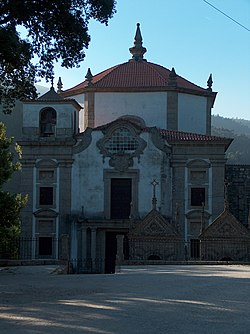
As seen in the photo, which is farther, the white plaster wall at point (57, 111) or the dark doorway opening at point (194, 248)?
the white plaster wall at point (57, 111)

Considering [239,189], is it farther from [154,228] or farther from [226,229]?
[154,228]

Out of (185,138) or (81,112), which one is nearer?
(185,138)

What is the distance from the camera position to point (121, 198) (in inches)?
1387

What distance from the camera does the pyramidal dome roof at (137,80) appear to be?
38.7 m

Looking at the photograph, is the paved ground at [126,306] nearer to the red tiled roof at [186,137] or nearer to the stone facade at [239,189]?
the red tiled roof at [186,137]

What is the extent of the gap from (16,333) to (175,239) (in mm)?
20745

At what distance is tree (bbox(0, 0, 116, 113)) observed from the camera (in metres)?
14.4

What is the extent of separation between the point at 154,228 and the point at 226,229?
3.23 meters

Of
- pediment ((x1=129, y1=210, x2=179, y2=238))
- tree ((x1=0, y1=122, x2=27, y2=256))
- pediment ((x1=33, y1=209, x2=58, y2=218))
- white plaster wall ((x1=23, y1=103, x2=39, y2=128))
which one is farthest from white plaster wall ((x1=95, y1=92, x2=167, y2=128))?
tree ((x1=0, y1=122, x2=27, y2=256))

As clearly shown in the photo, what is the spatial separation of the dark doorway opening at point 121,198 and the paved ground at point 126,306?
19.2m

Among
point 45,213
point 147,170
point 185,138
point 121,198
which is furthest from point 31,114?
point 185,138

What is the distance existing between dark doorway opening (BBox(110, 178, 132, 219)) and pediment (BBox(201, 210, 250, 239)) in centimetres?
737

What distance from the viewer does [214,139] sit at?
34.8 meters

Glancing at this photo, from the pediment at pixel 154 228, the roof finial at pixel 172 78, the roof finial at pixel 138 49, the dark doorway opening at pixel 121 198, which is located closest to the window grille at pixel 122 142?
the dark doorway opening at pixel 121 198
